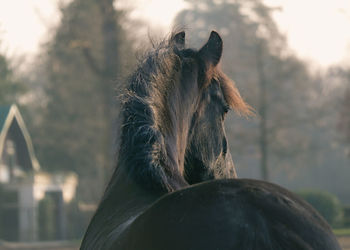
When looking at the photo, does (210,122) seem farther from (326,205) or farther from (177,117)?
(326,205)

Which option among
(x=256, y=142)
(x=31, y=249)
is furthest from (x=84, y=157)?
(x=31, y=249)

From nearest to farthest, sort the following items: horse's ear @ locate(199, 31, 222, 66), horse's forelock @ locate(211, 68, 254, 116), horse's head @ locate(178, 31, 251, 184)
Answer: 1. horse's head @ locate(178, 31, 251, 184)
2. horse's ear @ locate(199, 31, 222, 66)
3. horse's forelock @ locate(211, 68, 254, 116)

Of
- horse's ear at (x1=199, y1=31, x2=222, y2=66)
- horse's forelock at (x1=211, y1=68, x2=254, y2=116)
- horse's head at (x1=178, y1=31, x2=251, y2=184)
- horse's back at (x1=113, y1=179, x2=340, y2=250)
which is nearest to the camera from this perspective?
horse's back at (x1=113, y1=179, x2=340, y2=250)

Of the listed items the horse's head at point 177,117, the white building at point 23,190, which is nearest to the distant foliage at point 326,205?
the white building at point 23,190

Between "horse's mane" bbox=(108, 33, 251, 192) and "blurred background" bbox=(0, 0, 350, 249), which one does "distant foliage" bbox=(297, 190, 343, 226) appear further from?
"horse's mane" bbox=(108, 33, 251, 192)

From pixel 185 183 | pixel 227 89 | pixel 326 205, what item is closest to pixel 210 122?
pixel 227 89

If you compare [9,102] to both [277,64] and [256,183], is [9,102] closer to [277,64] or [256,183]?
[277,64]

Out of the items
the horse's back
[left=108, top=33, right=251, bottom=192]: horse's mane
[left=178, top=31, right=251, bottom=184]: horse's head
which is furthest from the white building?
the horse's back

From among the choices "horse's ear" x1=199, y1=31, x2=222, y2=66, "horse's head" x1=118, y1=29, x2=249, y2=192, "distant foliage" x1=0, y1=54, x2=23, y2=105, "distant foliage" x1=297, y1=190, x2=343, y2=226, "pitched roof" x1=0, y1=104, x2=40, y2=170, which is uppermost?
"horse's ear" x1=199, y1=31, x2=222, y2=66

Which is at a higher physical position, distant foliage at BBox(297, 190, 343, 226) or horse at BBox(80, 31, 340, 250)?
horse at BBox(80, 31, 340, 250)

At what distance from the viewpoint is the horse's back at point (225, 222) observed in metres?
1.98

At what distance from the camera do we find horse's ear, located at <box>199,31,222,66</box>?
331 cm

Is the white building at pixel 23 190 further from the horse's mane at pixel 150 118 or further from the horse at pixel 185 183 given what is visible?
the horse's mane at pixel 150 118

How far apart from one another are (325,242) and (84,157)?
37352mm
